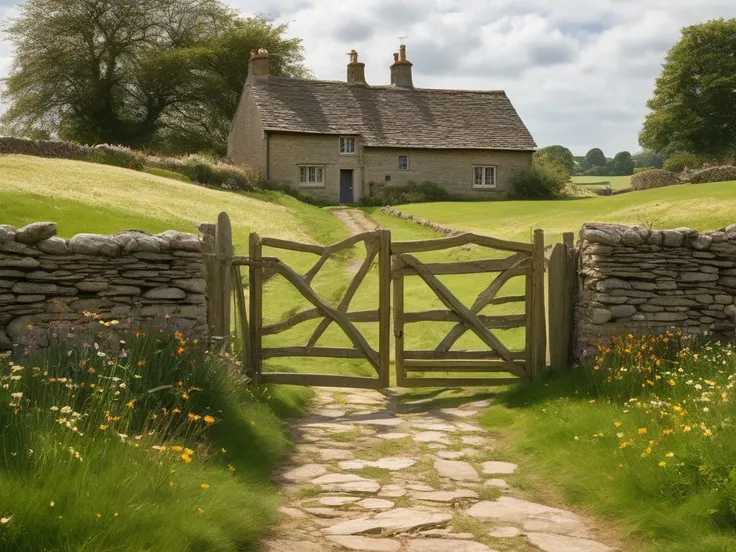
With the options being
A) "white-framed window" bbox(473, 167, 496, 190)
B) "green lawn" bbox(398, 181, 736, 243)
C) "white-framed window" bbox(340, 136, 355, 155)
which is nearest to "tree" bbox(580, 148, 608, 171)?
"white-framed window" bbox(473, 167, 496, 190)

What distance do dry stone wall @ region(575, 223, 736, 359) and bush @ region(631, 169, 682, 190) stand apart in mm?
36851

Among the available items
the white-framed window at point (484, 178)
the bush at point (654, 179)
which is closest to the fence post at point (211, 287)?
the white-framed window at point (484, 178)

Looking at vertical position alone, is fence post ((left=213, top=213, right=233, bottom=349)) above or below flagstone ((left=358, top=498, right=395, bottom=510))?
above

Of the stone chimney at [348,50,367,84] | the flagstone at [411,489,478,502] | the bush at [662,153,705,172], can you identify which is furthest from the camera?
the bush at [662,153,705,172]

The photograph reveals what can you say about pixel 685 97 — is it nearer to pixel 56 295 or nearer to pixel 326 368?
pixel 326 368

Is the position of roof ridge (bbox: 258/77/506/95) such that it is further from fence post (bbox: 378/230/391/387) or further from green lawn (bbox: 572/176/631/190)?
fence post (bbox: 378/230/391/387)

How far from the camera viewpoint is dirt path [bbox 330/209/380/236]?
29.1 m

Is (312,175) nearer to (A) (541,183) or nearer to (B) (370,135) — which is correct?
(B) (370,135)

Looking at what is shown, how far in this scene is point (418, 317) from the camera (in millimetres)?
10820

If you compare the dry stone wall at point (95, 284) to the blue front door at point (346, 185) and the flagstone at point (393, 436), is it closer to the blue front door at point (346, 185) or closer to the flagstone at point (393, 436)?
the flagstone at point (393, 436)

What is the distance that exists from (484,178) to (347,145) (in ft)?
27.7

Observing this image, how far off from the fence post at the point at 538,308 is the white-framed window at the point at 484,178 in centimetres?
3787

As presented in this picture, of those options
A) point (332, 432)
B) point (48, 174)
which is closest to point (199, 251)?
point (332, 432)

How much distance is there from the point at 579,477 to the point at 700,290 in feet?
15.1
